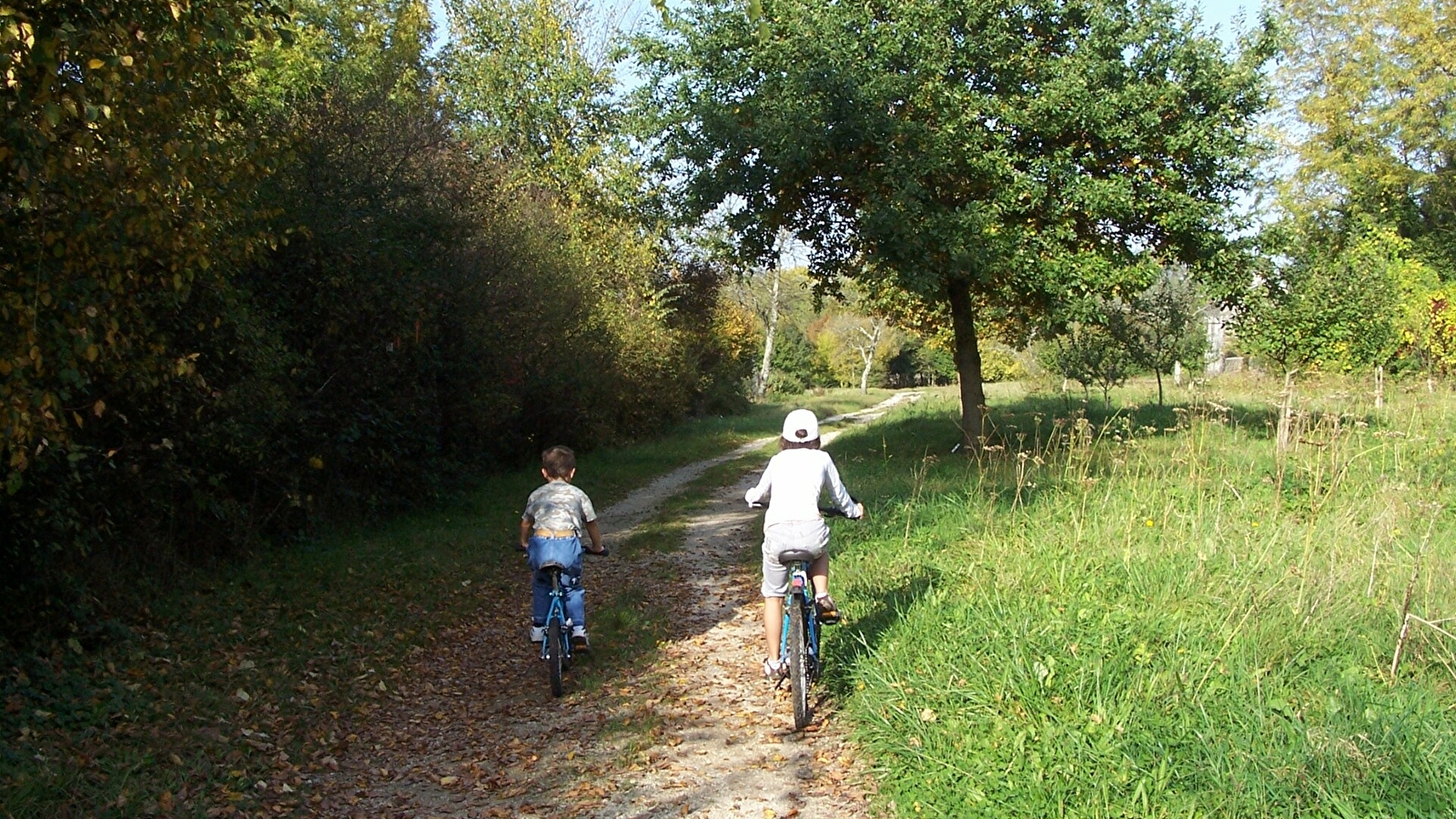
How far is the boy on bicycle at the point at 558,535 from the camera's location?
26.1 ft

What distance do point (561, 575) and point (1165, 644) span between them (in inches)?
166

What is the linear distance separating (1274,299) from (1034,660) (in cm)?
1436

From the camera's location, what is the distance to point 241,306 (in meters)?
9.70

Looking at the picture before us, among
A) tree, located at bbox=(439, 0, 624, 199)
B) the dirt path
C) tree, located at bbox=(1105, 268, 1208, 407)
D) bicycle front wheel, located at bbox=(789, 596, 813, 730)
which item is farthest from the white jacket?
tree, located at bbox=(439, 0, 624, 199)

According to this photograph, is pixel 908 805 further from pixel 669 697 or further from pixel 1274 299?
pixel 1274 299

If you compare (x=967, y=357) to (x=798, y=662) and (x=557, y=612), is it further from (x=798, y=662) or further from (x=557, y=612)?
(x=798, y=662)

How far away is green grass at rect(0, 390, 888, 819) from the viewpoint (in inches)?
231

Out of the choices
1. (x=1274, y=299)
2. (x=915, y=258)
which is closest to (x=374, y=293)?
(x=915, y=258)

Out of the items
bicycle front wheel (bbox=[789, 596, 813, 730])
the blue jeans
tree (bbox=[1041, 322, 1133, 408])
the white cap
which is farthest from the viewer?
tree (bbox=[1041, 322, 1133, 408])

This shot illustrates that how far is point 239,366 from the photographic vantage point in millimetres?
9977

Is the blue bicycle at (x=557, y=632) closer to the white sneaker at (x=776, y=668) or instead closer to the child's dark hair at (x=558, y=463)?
the child's dark hair at (x=558, y=463)

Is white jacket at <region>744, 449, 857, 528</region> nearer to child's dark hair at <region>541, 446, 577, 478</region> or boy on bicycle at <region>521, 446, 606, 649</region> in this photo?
boy on bicycle at <region>521, 446, 606, 649</region>

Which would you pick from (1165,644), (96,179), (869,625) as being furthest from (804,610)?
(96,179)

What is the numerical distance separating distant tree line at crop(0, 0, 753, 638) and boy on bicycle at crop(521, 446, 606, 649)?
102 inches
